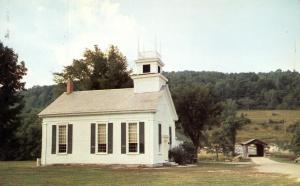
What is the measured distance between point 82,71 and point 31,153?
939 cm

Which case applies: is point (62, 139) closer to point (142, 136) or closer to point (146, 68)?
point (142, 136)

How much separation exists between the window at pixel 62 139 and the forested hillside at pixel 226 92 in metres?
11.8

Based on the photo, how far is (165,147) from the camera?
A: 2573 cm

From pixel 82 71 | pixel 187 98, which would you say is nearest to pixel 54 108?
pixel 187 98

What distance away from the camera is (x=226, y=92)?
59.9m

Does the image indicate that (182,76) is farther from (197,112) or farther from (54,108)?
(54,108)

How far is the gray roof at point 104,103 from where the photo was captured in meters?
24.3

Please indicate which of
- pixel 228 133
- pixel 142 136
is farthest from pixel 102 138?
pixel 228 133

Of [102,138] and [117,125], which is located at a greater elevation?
[117,125]

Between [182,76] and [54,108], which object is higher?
[182,76]

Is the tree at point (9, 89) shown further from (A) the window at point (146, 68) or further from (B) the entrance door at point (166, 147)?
(B) the entrance door at point (166, 147)

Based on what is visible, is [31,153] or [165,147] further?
[31,153]

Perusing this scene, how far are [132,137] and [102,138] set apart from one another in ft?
6.43

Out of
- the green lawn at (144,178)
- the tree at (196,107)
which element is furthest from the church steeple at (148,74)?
the green lawn at (144,178)
